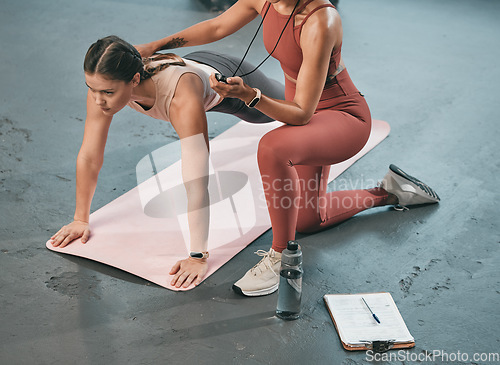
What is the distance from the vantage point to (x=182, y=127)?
228cm

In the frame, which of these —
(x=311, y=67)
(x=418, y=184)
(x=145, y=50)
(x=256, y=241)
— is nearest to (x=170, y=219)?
(x=256, y=241)

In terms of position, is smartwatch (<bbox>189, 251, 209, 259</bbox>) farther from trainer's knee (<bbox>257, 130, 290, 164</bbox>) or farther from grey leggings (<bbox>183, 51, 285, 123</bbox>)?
grey leggings (<bbox>183, 51, 285, 123</bbox>)

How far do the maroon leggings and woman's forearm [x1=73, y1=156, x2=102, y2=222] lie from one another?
72 centimetres

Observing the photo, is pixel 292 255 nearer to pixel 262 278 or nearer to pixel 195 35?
pixel 262 278

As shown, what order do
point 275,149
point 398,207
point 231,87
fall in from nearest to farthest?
point 231,87, point 275,149, point 398,207

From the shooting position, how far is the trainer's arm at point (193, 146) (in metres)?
2.28

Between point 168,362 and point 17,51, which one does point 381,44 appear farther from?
point 168,362

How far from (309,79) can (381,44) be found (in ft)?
9.95

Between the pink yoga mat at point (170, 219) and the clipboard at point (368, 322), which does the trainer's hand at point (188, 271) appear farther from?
Answer: the clipboard at point (368, 322)

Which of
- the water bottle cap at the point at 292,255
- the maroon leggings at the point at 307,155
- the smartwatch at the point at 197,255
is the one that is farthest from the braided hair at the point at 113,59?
the water bottle cap at the point at 292,255

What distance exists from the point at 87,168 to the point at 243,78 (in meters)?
0.75

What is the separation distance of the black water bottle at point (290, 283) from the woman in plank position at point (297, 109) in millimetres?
151

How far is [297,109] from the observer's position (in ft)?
7.23

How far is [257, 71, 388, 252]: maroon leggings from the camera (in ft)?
7.38
